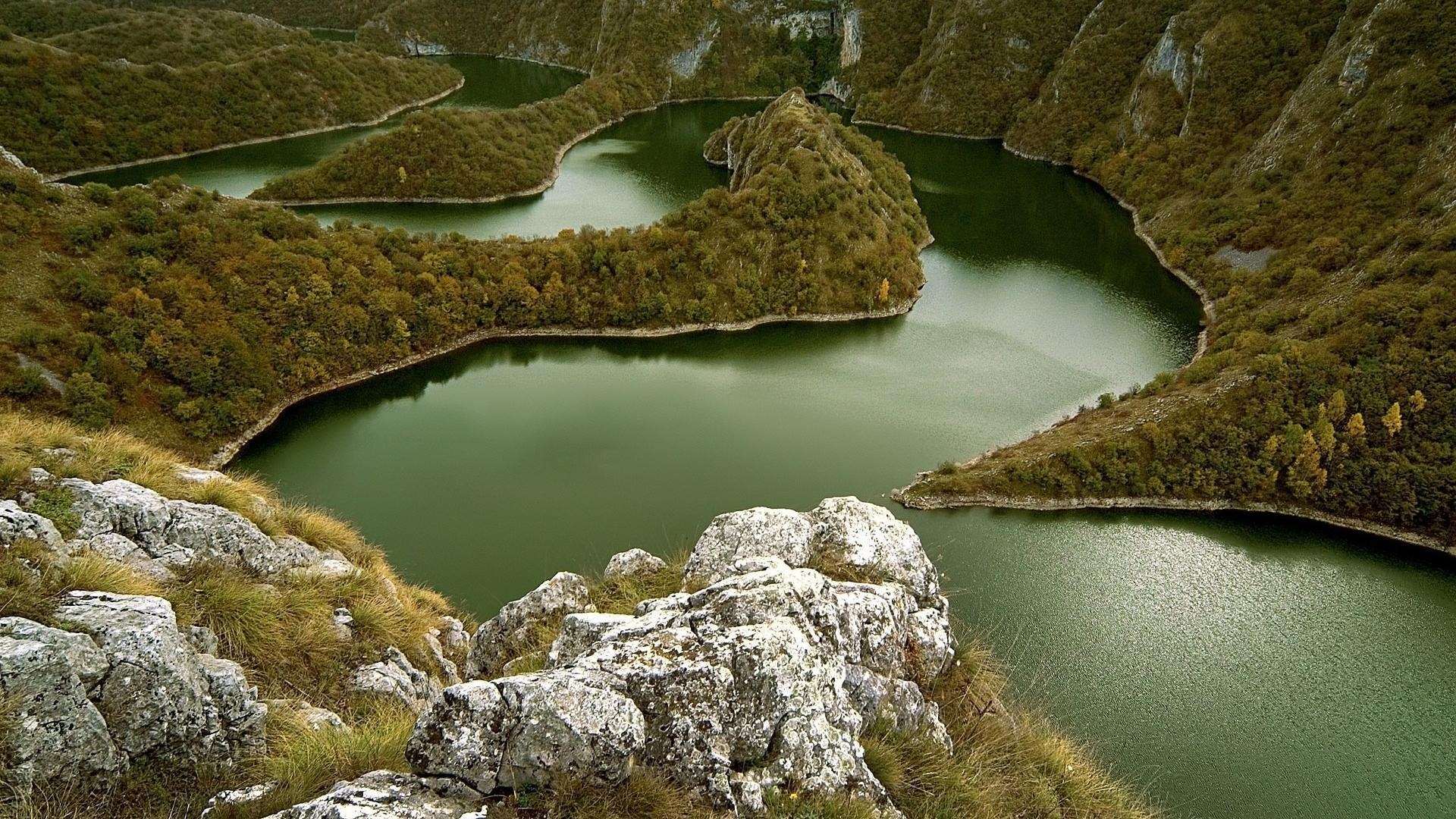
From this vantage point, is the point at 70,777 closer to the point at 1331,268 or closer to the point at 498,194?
the point at 1331,268

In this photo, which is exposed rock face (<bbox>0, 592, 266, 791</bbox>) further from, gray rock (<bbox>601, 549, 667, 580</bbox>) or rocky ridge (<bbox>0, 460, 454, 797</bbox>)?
gray rock (<bbox>601, 549, 667, 580</bbox>)

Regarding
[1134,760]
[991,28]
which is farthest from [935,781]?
[991,28]

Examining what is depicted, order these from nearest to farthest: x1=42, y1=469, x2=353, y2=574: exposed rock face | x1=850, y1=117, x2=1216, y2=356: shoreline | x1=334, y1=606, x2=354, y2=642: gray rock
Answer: x1=42, y1=469, x2=353, y2=574: exposed rock face
x1=334, y1=606, x2=354, y2=642: gray rock
x1=850, y1=117, x2=1216, y2=356: shoreline

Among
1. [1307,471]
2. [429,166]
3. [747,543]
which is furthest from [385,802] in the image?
[429,166]

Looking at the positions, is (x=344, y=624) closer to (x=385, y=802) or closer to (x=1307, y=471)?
(x=385, y=802)

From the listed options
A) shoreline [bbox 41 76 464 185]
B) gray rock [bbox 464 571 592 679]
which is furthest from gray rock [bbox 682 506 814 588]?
shoreline [bbox 41 76 464 185]

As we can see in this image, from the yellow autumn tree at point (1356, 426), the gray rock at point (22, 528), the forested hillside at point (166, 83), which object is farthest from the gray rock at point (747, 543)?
the forested hillside at point (166, 83)
